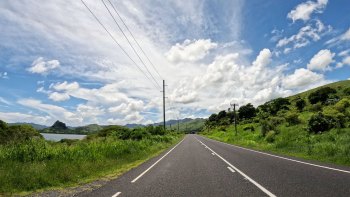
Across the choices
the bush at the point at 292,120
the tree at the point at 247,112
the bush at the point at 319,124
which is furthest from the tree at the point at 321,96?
the bush at the point at 319,124

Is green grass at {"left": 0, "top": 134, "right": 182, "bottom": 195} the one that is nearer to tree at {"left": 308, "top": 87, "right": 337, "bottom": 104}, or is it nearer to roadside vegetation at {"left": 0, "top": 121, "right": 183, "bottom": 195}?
roadside vegetation at {"left": 0, "top": 121, "right": 183, "bottom": 195}

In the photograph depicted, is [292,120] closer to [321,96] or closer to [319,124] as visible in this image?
[319,124]

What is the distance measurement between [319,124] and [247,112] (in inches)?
3798

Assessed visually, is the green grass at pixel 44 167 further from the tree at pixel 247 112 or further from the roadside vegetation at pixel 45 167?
the tree at pixel 247 112

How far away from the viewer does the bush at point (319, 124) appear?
110ft

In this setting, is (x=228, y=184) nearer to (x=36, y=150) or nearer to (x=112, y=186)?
(x=112, y=186)

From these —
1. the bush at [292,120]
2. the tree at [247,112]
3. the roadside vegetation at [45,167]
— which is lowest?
the roadside vegetation at [45,167]

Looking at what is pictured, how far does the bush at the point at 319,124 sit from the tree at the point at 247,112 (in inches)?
3601

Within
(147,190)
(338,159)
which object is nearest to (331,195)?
(147,190)

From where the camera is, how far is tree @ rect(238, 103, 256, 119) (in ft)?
418

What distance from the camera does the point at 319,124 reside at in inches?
1335

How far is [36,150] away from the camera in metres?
15.2

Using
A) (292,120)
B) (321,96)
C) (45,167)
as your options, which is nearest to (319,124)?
(292,120)

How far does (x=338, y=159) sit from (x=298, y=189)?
1047 centimetres
